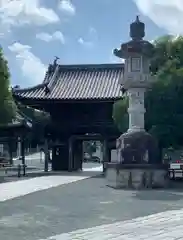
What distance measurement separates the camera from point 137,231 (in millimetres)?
8703

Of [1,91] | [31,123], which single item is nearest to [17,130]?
[31,123]

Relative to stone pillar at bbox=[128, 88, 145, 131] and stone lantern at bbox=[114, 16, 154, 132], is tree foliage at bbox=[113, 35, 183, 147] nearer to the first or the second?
stone lantern at bbox=[114, 16, 154, 132]

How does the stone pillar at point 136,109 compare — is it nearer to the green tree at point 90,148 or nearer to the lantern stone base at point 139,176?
the lantern stone base at point 139,176

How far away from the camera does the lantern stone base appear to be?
1944 cm

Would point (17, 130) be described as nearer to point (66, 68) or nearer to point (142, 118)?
point (66, 68)

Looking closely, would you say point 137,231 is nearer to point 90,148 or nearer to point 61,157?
point 61,157

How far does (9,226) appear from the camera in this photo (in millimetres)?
9383

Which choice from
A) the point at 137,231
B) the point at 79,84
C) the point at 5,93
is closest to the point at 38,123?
the point at 79,84

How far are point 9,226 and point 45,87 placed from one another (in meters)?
26.0

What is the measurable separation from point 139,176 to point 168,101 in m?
4.25

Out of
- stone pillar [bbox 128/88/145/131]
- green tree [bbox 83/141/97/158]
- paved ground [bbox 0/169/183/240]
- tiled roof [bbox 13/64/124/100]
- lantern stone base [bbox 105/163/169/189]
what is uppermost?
tiled roof [bbox 13/64/124/100]

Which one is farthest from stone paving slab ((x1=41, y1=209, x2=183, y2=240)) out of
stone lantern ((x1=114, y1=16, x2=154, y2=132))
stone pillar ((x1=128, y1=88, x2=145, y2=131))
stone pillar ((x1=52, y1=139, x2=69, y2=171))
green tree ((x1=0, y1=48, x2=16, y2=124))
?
stone pillar ((x1=52, y1=139, x2=69, y2=171))

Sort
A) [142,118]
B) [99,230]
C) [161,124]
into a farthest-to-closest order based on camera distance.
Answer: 1. [161,124]
2. [142,118]
3. [99,230]

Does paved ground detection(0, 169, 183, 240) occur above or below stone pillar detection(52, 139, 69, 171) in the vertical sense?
below
